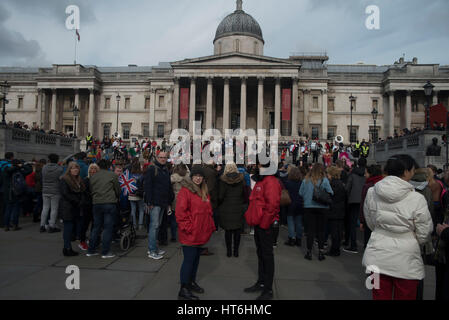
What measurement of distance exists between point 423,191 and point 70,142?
28.8 metres

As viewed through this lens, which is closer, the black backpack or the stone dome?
the black backpack

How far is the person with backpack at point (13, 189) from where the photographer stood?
357 inches

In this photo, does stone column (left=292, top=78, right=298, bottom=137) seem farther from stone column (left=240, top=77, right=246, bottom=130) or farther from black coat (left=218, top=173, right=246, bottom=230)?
black coat (left=218, top=173, right=246, bottom=230)

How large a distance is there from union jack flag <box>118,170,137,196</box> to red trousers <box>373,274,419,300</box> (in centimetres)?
653

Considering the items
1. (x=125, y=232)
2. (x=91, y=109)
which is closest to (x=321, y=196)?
(x=125, y=232)

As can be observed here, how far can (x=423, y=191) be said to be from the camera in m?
5.89

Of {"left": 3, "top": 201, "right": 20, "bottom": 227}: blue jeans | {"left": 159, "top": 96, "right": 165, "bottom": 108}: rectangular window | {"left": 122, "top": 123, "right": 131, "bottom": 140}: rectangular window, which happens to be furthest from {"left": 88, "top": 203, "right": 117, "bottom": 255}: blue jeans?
{"left": 122, "top": 123, "right": 131, "bottom": 140}: rectangular window

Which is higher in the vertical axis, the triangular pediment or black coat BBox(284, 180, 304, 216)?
the triangular pediment

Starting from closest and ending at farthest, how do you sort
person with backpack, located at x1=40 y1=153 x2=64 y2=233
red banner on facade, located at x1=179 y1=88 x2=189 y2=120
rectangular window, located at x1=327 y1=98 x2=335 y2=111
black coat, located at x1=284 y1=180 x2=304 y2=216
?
1. black coat, located at x1=284 y1=180 x2=304 y2=216
2. person with backpack, located at x1=40 y1=153 x2=64 y2=233
3. red banner on facade, located at x1=179 y1=88 x2=189 y2=120
4. rectangular window, located at x1=327 y1=98 x2=335 y2=111

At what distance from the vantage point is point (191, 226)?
470 cm

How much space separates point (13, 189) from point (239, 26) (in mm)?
46105

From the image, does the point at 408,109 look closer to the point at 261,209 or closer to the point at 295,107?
the point at 295,107

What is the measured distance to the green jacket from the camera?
6.69 metres
